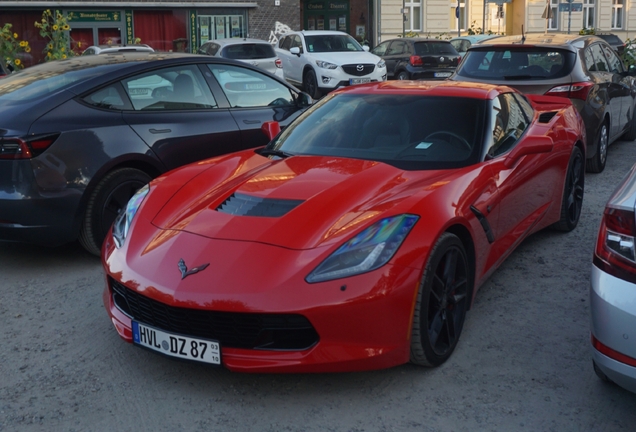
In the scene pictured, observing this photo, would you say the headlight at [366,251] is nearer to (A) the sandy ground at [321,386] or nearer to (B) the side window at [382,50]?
(A) the sandy ground at [321,386]

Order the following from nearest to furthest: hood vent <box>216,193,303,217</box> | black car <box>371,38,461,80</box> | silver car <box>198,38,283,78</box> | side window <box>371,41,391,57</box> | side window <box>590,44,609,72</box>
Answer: hood vent <box>216,193,303,217</box>
side window <box>590,44,609,72</box>
silver car <box>198,38,283,78</box>
black car <box>371,38,461,80</box>
side window <box>371,41,391,57</box>

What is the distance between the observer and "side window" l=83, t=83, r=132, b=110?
586 cm

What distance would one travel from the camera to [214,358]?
139 inches

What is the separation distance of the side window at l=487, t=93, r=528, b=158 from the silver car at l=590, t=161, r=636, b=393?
158 centimetres

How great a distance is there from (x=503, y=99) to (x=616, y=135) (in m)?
5.10

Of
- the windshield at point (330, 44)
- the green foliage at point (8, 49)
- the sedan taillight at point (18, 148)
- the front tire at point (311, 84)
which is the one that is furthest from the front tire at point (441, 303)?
the windshield at point (330, 44)

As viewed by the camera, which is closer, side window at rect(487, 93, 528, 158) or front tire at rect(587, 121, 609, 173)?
side window at rect(487, 93, 528, 158)

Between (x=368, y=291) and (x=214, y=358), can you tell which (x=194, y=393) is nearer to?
(x=214, y=358)

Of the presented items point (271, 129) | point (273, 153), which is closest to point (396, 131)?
point (273, 153)

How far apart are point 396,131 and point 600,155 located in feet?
16.1

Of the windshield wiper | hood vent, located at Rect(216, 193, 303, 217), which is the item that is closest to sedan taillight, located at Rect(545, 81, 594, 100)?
the windshield wiper

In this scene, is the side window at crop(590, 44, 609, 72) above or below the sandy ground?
above

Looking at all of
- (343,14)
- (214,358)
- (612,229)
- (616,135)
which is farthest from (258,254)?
(343,14)

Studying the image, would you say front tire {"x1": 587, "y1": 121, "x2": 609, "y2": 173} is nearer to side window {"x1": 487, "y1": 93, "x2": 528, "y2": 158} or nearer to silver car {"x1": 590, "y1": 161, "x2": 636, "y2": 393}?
side window {"x1": 487, "y1": 93, "x2": 528, "y2": 158}
